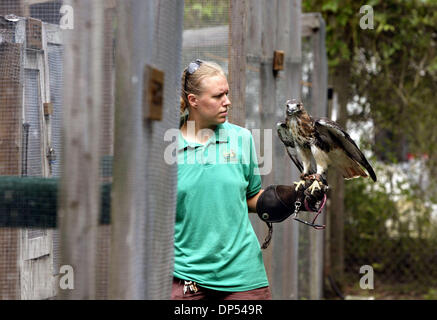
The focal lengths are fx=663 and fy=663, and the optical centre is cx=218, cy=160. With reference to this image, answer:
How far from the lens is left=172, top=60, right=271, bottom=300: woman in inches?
105

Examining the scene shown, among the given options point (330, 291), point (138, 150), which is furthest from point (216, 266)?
point (330, 291)

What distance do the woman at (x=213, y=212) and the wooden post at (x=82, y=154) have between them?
1.07 m

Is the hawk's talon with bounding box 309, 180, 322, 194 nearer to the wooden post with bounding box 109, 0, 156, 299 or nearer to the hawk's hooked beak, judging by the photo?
the hawk's hooked beak

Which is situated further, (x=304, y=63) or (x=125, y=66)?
(x=304, y=63)

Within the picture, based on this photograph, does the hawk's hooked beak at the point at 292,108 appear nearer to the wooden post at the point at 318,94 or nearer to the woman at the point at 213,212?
the woman at the point at 213,212

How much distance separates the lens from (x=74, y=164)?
5.28 ft

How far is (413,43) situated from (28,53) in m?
4.92

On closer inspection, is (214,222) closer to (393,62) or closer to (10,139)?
(10,139)

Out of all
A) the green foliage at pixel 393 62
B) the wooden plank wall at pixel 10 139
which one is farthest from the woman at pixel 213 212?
the green foliage at pixel 393 62

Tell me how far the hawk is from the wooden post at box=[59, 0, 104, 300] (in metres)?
1.42

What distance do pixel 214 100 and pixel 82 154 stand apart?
116 centimetres

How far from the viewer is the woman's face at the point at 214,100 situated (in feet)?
8.87

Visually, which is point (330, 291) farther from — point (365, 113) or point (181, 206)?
point (181, 206)

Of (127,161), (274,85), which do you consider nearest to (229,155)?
(127,161)
